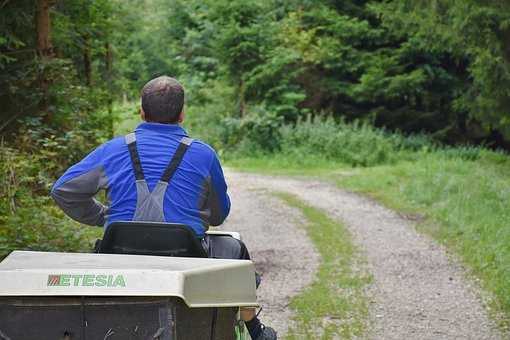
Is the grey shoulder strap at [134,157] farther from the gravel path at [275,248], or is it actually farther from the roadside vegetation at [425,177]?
the roadside vegetation at [425,177]

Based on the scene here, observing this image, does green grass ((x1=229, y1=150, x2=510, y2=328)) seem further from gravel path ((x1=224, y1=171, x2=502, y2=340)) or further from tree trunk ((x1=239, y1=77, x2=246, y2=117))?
tree trunk ((x1=239, y1=77, x2=246, y2=117))

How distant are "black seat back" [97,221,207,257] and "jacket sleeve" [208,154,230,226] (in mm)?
454

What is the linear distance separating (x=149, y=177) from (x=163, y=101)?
0.44 meters

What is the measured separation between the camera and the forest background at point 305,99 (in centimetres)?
1068

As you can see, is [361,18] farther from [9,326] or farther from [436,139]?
[9,326]

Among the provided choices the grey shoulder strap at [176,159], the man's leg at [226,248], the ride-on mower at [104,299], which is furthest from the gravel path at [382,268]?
the ride-on mower at [104,299]

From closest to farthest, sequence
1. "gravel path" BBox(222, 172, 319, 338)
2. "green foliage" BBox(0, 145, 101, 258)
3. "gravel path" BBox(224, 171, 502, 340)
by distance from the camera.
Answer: "gravel path" BBox(224, 171, 502, 340) → "green foliage" BBox(0, 145, 101, 258) → "gravel path" BBox(222, 172, 319, 338)

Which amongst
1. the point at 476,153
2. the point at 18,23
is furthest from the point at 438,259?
the point at 476,153

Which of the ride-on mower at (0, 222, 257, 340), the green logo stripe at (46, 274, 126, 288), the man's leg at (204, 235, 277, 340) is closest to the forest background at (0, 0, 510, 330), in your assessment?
the man's leg at (204, 235, 277, 340)

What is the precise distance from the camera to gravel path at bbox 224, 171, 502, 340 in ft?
26.0

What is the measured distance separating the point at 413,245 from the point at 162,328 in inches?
350

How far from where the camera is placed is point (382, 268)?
34.3ft

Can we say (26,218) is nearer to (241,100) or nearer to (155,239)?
(155,239)

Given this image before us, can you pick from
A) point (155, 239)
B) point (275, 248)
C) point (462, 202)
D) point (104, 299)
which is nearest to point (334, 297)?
point (275, 248)
